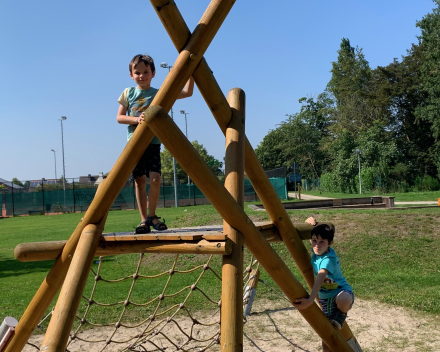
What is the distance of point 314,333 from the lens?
5312mm

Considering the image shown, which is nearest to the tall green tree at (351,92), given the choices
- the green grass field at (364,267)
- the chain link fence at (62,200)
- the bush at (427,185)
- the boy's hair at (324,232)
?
the bush at (427,185)

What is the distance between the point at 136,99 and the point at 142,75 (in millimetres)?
186

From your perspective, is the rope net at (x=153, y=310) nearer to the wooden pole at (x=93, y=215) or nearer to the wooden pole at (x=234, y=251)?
the wooden pole at (x=93, y=215)

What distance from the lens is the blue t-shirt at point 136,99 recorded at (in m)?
3.44

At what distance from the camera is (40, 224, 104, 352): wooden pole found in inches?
83.8

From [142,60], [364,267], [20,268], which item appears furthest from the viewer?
[20,268]

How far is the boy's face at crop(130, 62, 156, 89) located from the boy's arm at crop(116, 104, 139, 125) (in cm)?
21

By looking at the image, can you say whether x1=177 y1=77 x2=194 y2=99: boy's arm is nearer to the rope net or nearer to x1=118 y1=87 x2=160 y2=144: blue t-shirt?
x1=118 y1=87 x2=160 y2=144: blue t-shirt

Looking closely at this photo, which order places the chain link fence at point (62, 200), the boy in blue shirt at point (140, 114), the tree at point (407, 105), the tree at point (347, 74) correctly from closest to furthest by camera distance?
the boy in blue shirt at point (140, 114)
the chain link fence at point (62, 200)
the tree at point (407, 105)
the tree at point (347, 74)

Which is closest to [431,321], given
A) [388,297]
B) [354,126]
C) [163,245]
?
[388,297]

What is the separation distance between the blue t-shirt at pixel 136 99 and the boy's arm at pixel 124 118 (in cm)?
4

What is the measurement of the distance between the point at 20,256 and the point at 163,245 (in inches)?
38.5

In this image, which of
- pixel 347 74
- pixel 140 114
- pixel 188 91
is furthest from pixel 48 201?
pixel 347 74

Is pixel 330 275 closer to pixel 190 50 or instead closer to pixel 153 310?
pixel 190 50
